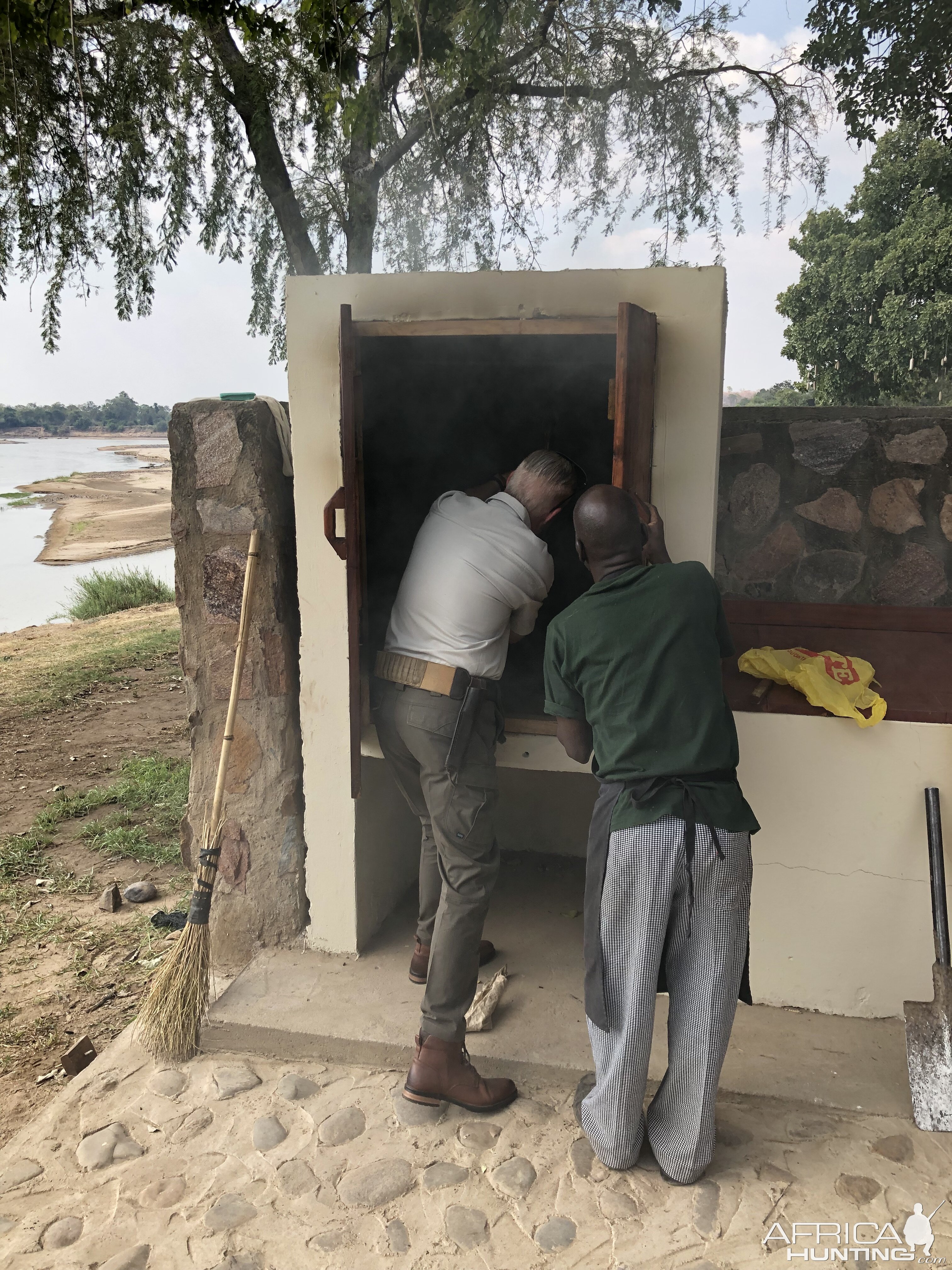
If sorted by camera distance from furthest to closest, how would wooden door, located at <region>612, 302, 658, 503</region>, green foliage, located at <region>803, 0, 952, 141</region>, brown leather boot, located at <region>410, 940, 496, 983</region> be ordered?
green foliage, located at <region>803, 0, 952, 141</region>, brown leather boot, located at <region>410, 940, 496, 983</region>, wooden door, located at <region>612, 302, 658, 503</region>

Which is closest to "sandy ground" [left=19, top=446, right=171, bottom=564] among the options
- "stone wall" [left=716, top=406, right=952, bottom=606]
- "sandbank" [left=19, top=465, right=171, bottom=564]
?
"sandbank" [left=19, top=465, right=171, bottom=564]

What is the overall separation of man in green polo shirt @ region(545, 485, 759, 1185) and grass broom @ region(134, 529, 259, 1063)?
1.45 metres

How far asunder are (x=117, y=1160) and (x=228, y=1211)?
0.45m

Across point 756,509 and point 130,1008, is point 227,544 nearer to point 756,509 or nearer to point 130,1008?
point 130,1008

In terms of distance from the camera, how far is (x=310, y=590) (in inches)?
138

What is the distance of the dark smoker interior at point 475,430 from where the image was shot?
3.78 meters

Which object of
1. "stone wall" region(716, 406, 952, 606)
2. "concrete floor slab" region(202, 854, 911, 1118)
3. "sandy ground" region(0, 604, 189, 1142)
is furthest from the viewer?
"stone wall" region(716, 406, 952, 606)

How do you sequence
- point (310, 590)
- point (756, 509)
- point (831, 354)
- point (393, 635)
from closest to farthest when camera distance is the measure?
point (393, 635) < point (310, 590) < point (756, 509) < point (831, 354)

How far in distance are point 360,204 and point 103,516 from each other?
19.1m

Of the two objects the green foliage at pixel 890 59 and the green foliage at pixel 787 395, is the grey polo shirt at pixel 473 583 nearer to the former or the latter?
the green foliage at pixel 890 59

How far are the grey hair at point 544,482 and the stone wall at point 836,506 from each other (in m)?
1.60

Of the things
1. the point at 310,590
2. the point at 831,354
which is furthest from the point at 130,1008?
the point at 831,354

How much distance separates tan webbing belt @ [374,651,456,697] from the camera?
3.07m

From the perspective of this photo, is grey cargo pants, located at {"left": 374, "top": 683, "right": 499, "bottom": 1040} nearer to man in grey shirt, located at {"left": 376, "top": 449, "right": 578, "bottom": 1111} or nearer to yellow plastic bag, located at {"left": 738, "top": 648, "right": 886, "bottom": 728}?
man in grey shirt, located at {"left": 376, "top": 449, "right": 578, "bottom": 1111}
